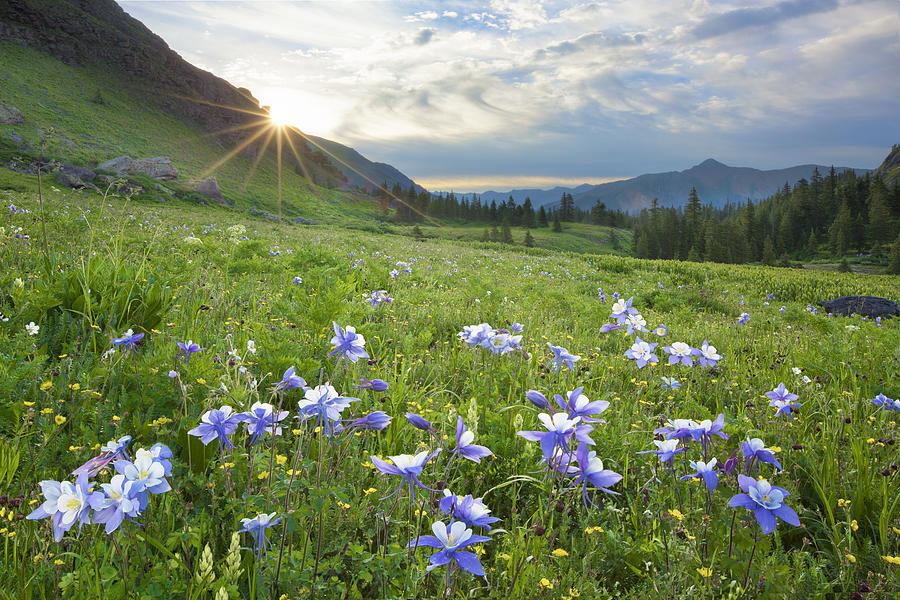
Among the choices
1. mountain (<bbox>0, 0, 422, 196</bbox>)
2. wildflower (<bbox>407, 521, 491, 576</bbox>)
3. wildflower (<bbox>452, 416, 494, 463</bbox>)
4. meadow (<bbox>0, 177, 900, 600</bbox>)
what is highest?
mountain (<bbox>0, 0, 422, 196</bbox>)

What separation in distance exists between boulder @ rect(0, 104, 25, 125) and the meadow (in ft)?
180

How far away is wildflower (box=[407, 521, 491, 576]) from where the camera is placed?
3.54 ft

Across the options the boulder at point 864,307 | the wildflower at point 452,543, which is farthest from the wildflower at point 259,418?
the boulder at point 864,307

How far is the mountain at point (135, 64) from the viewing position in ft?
255

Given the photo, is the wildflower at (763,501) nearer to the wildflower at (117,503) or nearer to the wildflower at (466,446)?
the wildflower at (466,446)

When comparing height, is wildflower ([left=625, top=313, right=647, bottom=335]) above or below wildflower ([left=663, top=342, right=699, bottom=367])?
above

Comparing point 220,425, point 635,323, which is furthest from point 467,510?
point 635,323

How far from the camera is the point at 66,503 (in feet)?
3.93

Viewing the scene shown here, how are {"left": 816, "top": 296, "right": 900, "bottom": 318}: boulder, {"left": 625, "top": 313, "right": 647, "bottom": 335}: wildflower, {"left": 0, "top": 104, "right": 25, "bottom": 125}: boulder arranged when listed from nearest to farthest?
{"left": 625, "top": 313, "right": 647, "bottom": 335}: wildflower → {"left": 816, "top": 296, "right": 900, "bottom": 318}: boulder → {"left": 0, "top": 104, "right": 25, "bottom": 125}: boulder

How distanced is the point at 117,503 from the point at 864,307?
1662cm

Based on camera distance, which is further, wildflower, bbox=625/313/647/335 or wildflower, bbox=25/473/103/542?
wildflower, bbox=625/313/647/335

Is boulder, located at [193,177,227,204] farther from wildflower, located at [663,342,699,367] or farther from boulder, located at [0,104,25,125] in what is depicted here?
wildflower, located at [663,342,699,367]

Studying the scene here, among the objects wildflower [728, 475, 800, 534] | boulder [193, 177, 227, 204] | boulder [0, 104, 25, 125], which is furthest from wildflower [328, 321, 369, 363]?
boulder [0, 104, 25, 125]

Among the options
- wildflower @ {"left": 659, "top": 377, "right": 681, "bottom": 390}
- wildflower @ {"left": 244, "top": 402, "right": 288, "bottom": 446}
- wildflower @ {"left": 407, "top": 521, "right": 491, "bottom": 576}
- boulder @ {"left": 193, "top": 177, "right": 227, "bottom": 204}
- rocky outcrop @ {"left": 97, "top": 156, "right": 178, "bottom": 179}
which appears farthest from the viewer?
boulder @ {"left": 193, "top": 177, "right": 227, "bottom": 204}
